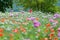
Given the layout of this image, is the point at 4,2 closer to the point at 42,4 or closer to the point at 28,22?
the point at 42,4

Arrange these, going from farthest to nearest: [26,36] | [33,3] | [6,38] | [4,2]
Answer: [33,3] → [4,2] → [26,36] → [6,38]

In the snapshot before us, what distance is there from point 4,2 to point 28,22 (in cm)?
1146

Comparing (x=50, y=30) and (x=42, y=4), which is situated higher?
(x=50, y=30)

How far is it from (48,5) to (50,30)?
55.0 ft

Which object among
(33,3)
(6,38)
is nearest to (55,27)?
(6,38)

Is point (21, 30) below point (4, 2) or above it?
above

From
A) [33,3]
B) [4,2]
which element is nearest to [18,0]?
[33,3]

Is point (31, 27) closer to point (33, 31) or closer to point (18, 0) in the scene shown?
point (33, 31)

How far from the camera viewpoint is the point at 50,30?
14.4ft

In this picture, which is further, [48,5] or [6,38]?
[48,5]

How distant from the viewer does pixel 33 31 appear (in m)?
4.26

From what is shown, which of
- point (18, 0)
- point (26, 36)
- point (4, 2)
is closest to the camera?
point (26, 36)

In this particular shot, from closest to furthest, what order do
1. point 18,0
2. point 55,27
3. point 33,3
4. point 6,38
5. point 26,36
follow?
point 6,38, point 26,36, point 55,27, point 33,3, point 18,0

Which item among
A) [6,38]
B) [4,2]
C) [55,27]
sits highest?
[6,38]
